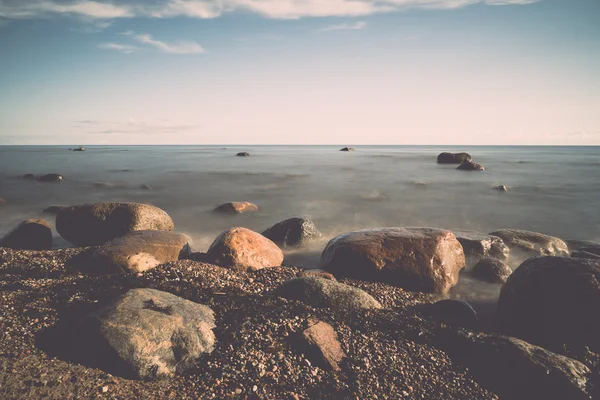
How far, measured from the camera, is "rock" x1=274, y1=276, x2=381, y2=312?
4344 millimetres

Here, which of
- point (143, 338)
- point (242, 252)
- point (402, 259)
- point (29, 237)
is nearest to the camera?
point (143, 338)

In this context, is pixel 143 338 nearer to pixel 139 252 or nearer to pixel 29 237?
pixel 139 252

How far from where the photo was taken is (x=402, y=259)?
566 cm

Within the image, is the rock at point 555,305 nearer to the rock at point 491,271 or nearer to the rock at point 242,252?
the rock at point 491,271

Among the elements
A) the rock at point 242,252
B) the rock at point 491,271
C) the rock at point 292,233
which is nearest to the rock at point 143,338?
the rock at point 242,252

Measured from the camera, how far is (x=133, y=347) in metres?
3.11

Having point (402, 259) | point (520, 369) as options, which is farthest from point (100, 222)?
point (520, 369)

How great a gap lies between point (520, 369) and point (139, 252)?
5801 millimetres

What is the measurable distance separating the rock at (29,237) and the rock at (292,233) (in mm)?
5264

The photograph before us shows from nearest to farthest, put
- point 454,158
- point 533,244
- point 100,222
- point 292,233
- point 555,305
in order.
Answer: point 555,305 < point 100,222 < point 533,244 < point 292,233 < point 454,158

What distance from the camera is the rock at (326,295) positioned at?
4344mm

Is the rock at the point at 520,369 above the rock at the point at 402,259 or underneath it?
underneath

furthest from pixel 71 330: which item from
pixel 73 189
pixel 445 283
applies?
pixel 73 189

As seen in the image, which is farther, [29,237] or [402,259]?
[29,237]
